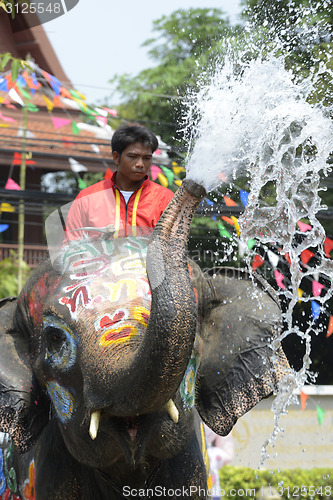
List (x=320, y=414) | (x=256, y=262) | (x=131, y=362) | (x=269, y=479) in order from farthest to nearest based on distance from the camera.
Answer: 1. (x=320, y=414)
2. (x=269, y=479)
3. (x=256, y=262)
4. (x=131, y=362)

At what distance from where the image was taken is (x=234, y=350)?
342cm

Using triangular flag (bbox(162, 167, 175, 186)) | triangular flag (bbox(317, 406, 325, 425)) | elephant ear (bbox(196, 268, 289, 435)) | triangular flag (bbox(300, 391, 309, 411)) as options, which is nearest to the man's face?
elephant ear (bbox(196, 268, 289, 435))

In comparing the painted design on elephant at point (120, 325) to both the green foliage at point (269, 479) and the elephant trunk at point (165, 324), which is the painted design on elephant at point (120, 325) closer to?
the elephant trunk at point (165, 324)

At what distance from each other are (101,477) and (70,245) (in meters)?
0.96

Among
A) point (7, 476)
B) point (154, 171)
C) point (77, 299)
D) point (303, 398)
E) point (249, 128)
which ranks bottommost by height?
point (303, 398)

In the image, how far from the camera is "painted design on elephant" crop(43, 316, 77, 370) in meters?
2.89

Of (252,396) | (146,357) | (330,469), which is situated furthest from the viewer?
(330,469)

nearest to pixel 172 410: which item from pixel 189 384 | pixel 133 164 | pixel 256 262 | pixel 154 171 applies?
pixel 189 384

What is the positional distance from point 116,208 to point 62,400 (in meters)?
0.95

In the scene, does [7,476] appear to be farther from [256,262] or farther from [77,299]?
[256,262]

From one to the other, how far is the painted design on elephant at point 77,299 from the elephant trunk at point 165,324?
43 cm

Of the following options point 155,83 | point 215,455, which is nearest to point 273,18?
point 215,455

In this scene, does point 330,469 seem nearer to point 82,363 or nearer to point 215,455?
point 215,455

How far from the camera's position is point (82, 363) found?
9.09 ft
